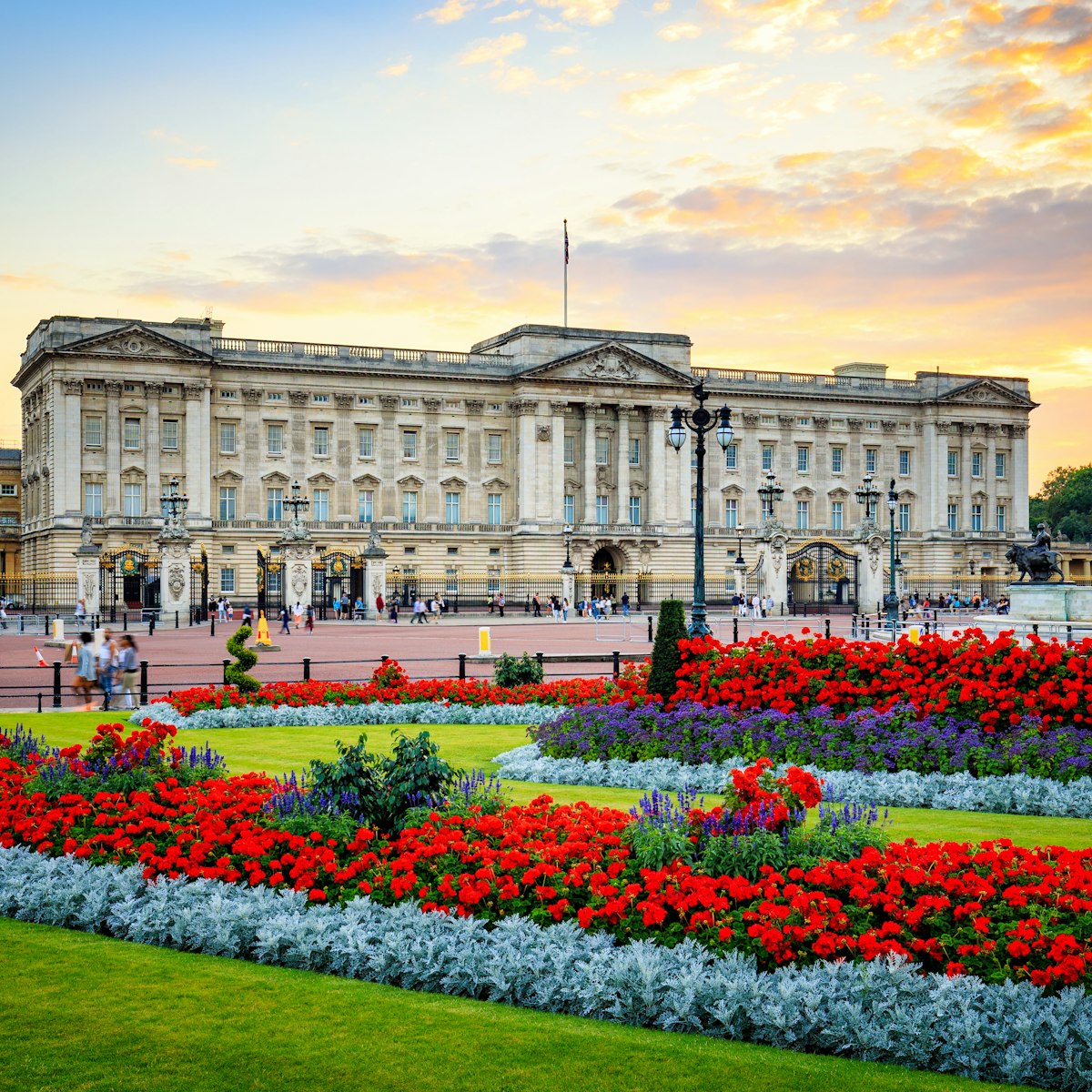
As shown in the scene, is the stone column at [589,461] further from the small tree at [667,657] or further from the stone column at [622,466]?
the small tree at [667,657]

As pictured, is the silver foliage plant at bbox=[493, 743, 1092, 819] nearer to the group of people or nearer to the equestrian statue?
the group of people

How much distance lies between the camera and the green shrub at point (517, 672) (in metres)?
25.1

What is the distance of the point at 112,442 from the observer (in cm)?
7888

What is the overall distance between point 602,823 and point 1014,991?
3998 millimetres

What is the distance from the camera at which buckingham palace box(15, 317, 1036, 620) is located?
3095 inches

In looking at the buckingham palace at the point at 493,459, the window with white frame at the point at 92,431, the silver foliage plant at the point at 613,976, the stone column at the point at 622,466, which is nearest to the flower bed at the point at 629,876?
the silver foliage plant at the point at 613,976

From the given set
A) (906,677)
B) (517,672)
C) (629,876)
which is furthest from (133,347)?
(629,876)

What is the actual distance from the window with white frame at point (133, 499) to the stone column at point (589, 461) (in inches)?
1092

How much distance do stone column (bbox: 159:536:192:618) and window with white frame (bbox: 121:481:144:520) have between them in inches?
653

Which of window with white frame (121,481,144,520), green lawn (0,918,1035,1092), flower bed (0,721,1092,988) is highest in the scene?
window with white frame (121,481,144,520)

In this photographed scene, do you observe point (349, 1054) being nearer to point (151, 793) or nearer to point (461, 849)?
point (461, 849)

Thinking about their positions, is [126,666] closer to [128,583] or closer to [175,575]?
[175,575]

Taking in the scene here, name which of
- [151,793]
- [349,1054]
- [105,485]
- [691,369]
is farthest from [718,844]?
[691,369]

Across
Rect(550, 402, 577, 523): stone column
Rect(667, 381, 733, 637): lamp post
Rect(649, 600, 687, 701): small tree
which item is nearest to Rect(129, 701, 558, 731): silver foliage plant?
Rect(667, 381, 733, 637): lamp post
